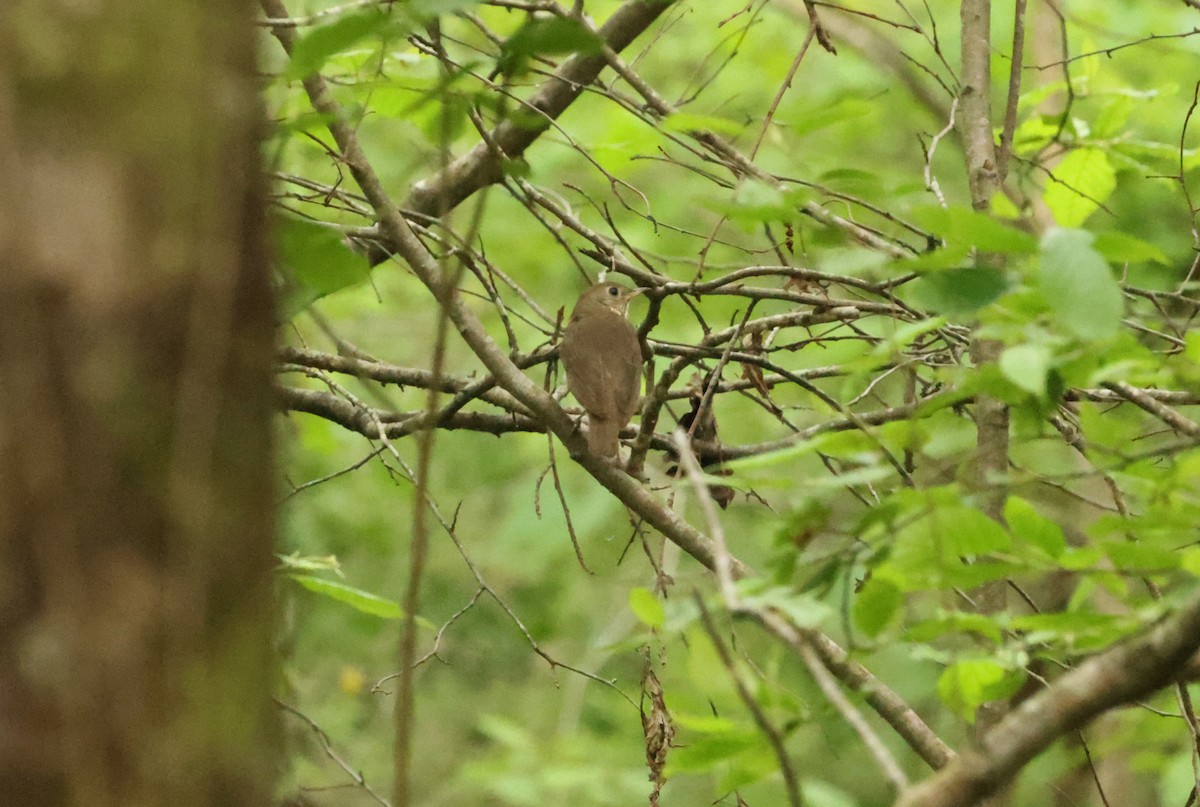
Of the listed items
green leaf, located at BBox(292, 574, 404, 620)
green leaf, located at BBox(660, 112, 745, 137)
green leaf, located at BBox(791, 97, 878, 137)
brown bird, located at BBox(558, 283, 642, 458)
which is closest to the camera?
green leaf, located at BBox(660, 112, 745, 137)

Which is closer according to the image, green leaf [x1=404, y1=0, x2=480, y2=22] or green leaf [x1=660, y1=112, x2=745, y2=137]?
green leaf [x1=404, y1=0, x2=480, y2=22]

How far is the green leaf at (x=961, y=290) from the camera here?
4.82 ft

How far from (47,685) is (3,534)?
0.41 ft

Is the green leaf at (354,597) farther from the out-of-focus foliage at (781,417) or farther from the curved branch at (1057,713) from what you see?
the curved branch at (1057,713)

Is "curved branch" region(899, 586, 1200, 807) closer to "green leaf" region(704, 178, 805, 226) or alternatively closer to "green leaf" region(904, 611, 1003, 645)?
"green leaf" region(904, 611, 1003, 645)

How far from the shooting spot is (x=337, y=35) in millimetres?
1454

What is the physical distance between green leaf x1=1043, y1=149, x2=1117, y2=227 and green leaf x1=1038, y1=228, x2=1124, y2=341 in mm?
1785

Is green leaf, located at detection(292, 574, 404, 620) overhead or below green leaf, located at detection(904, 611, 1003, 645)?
below

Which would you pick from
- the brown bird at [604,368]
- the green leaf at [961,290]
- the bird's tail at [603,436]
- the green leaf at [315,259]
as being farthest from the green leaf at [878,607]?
the brown bird at [604,368]

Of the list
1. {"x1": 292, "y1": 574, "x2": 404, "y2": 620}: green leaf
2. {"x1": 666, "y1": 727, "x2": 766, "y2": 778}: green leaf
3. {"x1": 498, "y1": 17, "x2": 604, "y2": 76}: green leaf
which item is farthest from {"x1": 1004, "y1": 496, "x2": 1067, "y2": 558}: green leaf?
{"x1": 292, "y1": 574, "x2": 404, "y2": 620}: green leaf

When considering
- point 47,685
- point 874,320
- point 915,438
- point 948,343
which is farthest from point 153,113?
point 874,320

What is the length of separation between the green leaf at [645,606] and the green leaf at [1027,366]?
1.59ft

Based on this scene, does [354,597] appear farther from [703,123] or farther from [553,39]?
[553,39]

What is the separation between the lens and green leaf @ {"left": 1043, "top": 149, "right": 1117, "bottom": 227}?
3.04 meters
